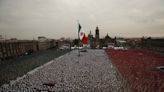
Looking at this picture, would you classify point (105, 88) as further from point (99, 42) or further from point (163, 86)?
point (99, 42)

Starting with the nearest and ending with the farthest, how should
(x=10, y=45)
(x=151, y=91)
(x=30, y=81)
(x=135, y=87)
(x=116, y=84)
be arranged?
(x=151, y=91), (x=135, y=87), (x=116, y=84), (x=30, y=81), (x=10, y=45)

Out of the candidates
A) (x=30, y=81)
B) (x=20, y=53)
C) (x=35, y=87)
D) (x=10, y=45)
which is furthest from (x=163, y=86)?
(x=20, y=53)

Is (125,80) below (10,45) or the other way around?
below

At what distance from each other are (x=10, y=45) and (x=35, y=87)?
16269 millimetres

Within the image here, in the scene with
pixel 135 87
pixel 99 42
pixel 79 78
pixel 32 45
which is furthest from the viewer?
pixel 99 42

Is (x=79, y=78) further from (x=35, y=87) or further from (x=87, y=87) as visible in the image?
(x=35, y=87)

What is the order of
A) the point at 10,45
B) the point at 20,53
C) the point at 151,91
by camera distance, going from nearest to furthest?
Result: 1. the point at 151,91
2. the point at 10,45
3. the point at 20,53

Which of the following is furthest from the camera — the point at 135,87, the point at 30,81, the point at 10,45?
the point at 10,45

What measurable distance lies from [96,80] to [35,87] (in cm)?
375

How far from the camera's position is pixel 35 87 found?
952 cm

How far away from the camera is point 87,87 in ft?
31.6

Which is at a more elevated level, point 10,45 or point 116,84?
point 10,45

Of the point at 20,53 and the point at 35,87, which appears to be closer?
the point at 35,87

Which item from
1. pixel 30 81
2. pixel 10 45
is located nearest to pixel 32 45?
pixel 10 45
